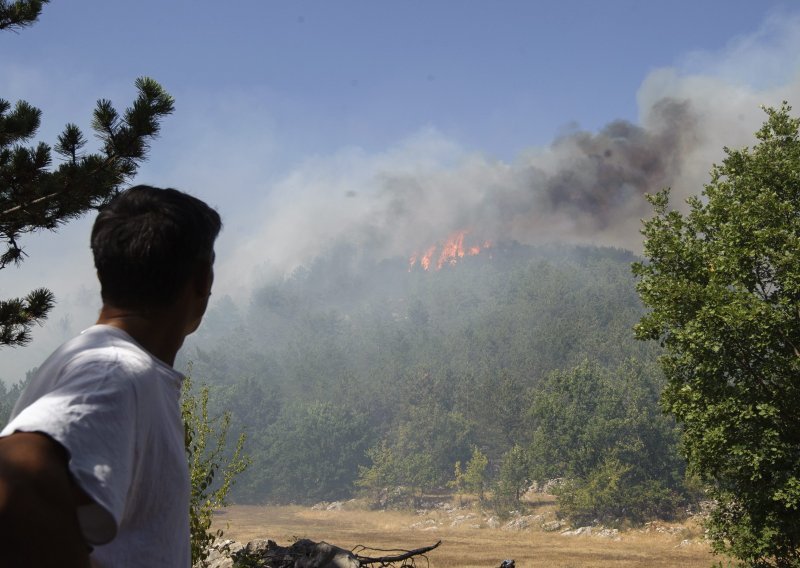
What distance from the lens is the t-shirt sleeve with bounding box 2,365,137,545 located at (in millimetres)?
821

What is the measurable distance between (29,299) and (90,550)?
1013 centimetres

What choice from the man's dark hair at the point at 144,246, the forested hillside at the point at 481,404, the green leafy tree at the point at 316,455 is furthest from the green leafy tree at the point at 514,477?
the man's dark hair at the point at 144,246

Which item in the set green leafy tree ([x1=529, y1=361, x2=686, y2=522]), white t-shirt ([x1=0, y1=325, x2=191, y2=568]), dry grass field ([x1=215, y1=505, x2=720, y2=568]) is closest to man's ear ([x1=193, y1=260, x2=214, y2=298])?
white t-shirt ([x1=0, y1=325, x2=191, y2=568])

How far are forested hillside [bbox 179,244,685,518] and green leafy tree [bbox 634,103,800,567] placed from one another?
3631cm

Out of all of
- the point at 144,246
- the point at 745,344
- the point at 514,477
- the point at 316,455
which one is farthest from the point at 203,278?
the point at 316,455

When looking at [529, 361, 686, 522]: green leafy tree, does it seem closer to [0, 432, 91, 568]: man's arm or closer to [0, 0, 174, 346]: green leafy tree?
[0, 0, 174, 346]: green leafy tree

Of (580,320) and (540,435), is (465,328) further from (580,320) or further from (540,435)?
(540,435)

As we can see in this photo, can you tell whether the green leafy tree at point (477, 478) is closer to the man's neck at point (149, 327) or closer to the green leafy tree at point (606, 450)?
the green leafy tree at point (606, 450)

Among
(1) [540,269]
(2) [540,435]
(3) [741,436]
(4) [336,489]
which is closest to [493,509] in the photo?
(2) [540,435]

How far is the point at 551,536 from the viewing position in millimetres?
49031

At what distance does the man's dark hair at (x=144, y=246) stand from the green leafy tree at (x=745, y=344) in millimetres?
14065

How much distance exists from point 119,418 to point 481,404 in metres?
78.5

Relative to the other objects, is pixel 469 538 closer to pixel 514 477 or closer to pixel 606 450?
pixel 514 477

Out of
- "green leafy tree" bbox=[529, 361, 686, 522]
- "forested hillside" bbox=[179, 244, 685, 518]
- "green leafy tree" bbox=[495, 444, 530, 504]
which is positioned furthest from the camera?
"green leafy tree" bbox=[495, 444, 530, 504]
